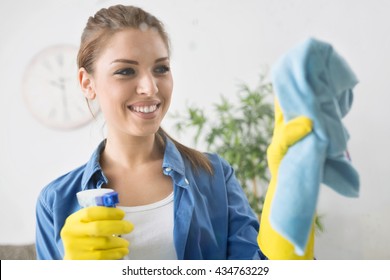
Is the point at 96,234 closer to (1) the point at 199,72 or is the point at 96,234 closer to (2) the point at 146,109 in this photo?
(2) the point at 146,109

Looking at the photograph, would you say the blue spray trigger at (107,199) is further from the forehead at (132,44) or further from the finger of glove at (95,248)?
the forehead at (132,44)

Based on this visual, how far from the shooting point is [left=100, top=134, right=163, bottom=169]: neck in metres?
0.89

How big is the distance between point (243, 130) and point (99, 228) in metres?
1.09

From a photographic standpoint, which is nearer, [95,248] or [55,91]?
[95,248]

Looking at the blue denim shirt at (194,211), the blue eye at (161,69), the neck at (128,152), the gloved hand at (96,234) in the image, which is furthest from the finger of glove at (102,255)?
the blue eye at (161,69)

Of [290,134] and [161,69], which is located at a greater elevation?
[161,69]

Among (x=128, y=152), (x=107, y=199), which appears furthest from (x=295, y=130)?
(x=128, y=152)

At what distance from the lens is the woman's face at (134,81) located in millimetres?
820

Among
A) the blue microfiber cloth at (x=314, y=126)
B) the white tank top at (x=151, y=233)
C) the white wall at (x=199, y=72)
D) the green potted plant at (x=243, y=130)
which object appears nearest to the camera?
the blue microfiber cloth at (x=314, y=126)

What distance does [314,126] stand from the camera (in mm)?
575

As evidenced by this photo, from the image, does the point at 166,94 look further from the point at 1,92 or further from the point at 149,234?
the point at 1,92

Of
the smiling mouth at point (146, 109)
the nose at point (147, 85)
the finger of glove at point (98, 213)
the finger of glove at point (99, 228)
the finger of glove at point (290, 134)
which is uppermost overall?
the nose at point (147, 85)
